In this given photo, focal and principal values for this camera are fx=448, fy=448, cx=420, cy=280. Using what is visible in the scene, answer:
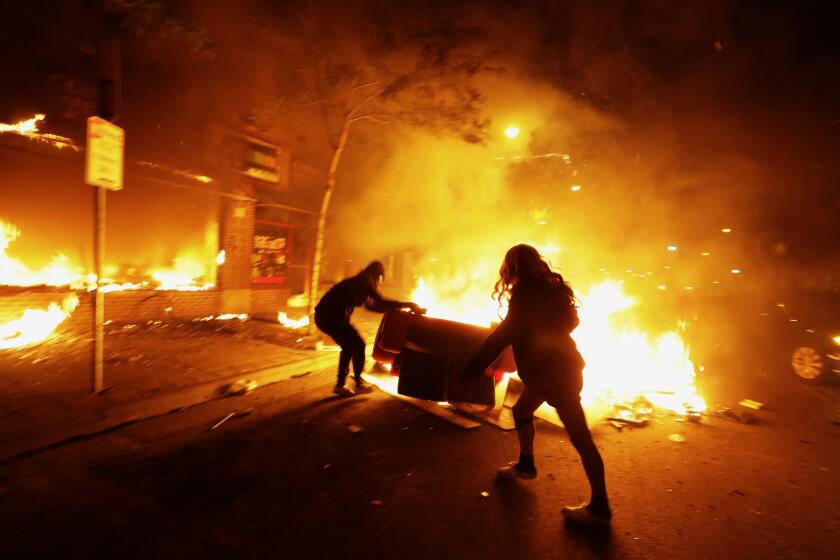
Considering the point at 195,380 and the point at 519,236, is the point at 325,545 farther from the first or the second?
the point at 519,236

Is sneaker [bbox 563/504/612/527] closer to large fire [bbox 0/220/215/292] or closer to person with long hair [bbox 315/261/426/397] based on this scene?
person with long hair [bbox 315/261/426/397]

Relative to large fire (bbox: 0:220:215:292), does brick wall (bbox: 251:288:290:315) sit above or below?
below

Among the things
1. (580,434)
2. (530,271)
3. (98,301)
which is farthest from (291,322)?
(580,434)

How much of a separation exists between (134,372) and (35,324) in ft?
9.23

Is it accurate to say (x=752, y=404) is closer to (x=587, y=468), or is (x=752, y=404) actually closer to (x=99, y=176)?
(x=587, y=468)

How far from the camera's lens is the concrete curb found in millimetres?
3561

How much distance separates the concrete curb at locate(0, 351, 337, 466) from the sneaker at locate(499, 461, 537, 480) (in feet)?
10.9

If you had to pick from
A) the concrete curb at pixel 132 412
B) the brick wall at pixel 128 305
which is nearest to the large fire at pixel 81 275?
the brick wall at pixel 128 305

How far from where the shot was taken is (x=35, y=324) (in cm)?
692

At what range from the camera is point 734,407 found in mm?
5895

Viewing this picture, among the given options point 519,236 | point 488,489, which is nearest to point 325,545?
point 488,489

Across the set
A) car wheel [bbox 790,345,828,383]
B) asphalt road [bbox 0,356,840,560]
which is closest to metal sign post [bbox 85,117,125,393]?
asphalt road [bbox 0,356,840,560]

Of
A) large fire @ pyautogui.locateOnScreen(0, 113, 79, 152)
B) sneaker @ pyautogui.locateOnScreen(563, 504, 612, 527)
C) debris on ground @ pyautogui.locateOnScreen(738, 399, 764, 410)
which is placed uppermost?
large fire @ pyautogui.locateOnScreen(0, 113, 79, 152)

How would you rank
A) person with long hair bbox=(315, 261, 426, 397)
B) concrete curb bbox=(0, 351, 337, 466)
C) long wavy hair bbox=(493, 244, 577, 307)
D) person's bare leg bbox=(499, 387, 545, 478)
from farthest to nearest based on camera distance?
person with long hair bbox=(315, 261, 426, 397) → concrete curb bbox=(0, 351, 337, 466) → person's bare leg bbox=(499, 387, 545, 478) → long wavy hair bbox=(493, 244, 577, 307)
